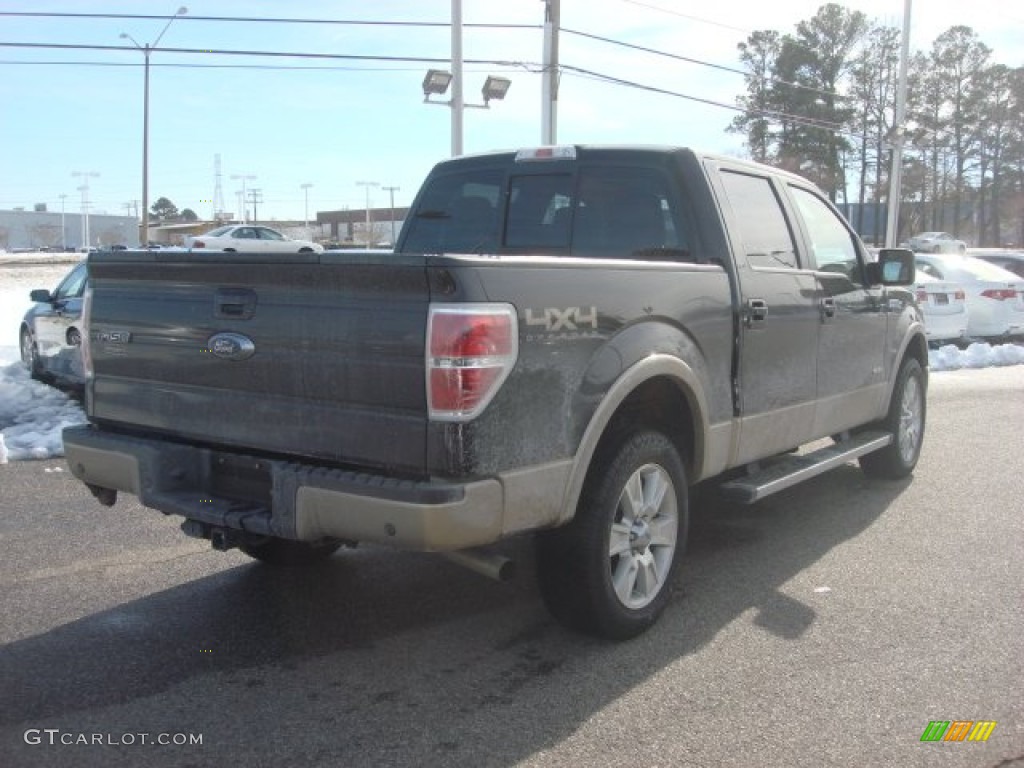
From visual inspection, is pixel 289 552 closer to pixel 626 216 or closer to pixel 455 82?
pixel 626 216

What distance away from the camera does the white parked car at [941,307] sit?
608 inches

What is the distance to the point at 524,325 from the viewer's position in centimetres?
341

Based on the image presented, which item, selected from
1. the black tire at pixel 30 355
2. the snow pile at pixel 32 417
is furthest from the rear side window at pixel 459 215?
the black tire at pixel 30 355

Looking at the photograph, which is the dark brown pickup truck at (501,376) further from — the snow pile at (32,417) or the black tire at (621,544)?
the snow pile at (32,417)

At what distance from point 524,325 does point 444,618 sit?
5.51 ft

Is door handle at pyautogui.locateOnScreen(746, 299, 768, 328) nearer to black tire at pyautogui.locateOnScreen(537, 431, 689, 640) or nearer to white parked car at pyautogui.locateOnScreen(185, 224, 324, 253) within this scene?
black tire at pyautogui.locateOnScreen(537, 431, 689, 640)

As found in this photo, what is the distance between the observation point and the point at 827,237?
240 inches

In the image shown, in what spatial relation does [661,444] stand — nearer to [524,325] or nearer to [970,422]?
[524,325]

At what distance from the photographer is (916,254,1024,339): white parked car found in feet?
52.9

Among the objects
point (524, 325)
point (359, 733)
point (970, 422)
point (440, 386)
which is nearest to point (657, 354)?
point (524, 325)

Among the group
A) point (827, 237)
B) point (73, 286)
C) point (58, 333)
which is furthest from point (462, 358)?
point (73, 286)

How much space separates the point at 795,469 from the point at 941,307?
Result: 456 inches
